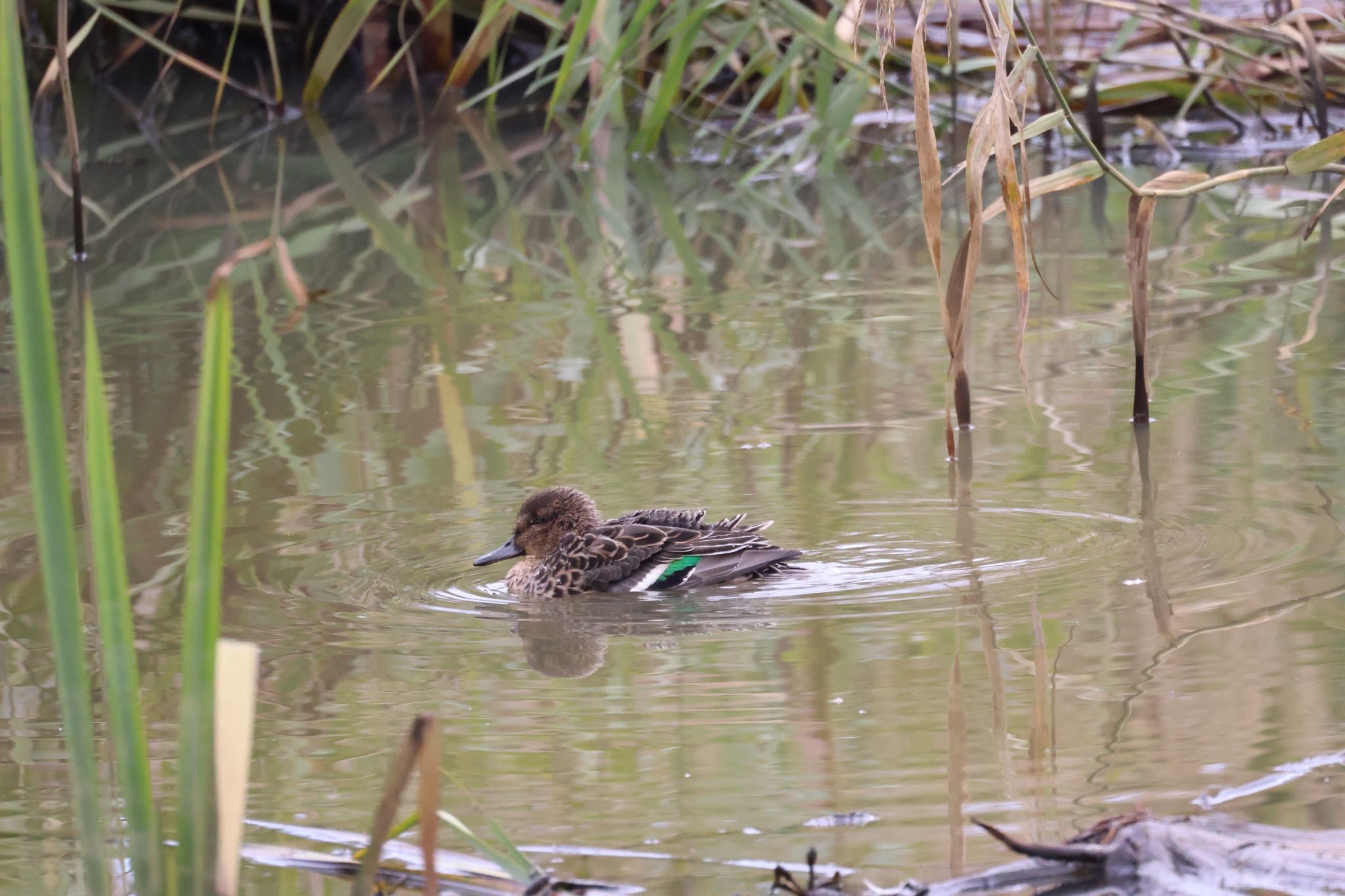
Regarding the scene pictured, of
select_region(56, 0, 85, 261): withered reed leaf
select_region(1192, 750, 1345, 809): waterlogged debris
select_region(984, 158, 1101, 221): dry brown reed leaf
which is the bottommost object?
select_region(1192, 750, 1345, 809): waterlogged debris

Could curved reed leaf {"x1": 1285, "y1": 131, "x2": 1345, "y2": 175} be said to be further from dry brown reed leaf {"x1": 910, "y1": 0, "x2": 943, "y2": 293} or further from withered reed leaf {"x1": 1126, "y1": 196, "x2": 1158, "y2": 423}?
dry brown reed leaf {"x1": 910, "y1": 0, "x2": 943, "y2": 293}

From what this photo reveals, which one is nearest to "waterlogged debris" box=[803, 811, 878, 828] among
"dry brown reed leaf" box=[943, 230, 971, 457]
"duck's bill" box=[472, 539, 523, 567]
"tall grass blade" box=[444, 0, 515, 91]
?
"dry brown reed leaf" box=[943, 230, 971, 457]

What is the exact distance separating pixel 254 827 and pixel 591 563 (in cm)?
196

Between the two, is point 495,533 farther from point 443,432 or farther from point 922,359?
point 922,359

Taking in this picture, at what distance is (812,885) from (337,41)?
32.5 feet

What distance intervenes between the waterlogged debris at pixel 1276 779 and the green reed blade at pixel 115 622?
171 centimetres

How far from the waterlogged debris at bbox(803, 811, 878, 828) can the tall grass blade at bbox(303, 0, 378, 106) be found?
23.6 ft

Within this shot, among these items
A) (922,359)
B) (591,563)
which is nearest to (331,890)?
(591,563)

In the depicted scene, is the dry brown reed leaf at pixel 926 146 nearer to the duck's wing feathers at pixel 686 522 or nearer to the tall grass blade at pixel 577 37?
the duck's wing feathers at pixel 686 522

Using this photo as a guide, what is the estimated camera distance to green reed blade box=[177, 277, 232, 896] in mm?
2199

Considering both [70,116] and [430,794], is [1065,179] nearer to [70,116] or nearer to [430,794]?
[430,794]

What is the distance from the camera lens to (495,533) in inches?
215

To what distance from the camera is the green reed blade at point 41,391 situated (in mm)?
2174

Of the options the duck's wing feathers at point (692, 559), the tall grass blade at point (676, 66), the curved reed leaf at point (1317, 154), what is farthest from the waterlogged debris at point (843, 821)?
the tall grass blade at point (676, 66)
